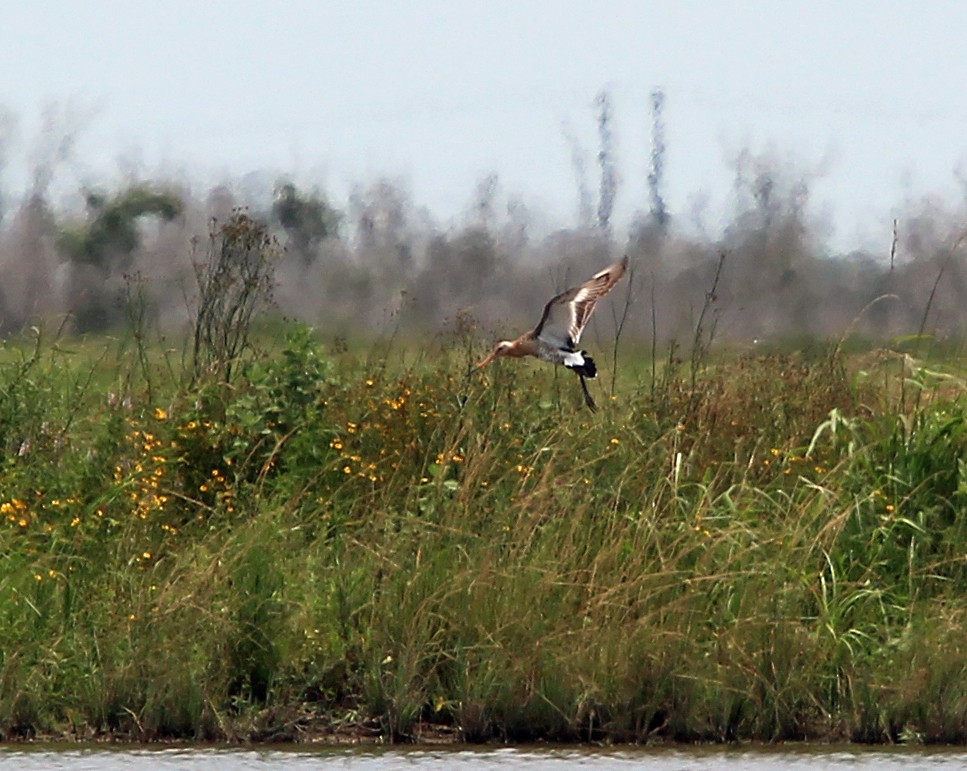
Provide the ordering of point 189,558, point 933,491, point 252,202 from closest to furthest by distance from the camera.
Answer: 1. point 189,558
2. point 933,491
3. point 252,202

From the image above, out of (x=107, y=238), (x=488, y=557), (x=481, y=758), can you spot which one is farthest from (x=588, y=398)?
(x=107, y=238)

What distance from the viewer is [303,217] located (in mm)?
14633

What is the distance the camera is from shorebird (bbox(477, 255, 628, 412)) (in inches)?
424

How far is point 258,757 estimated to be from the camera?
26.0 ft

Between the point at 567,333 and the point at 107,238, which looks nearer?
the point at 567,333

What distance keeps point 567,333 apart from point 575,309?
0.16 m

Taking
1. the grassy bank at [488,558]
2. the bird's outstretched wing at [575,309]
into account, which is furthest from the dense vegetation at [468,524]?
the bird's outstretched wing at [575,309]

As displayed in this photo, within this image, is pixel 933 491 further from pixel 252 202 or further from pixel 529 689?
pixel 252 202

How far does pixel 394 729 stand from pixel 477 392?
256 centimetres

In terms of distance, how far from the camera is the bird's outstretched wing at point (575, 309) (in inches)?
433

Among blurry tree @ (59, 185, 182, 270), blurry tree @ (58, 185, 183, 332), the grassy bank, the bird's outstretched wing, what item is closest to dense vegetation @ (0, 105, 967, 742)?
the grassy bank

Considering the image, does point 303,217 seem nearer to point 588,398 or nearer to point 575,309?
point 575,309

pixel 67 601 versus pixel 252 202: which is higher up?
pixel 252 202

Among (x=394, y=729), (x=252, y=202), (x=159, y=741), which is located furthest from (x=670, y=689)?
(x=252, y=202)
